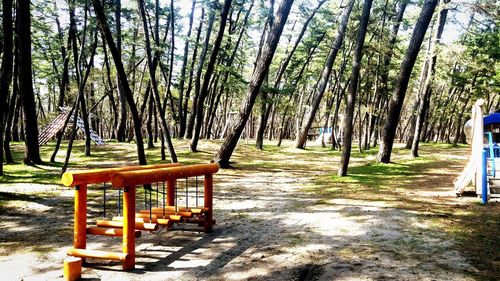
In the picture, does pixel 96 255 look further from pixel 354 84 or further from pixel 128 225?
pixel 354 84

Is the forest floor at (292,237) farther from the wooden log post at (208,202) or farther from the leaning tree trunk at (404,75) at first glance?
the leaning tree trunk at (404,75)

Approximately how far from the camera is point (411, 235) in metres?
5.79

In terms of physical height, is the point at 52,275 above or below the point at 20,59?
below

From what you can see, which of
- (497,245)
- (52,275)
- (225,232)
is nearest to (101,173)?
(52,275)

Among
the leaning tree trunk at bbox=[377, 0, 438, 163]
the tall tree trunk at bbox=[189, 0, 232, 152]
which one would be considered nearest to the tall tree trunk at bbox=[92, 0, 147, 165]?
the tall tree trunk at bbox=[189, 0, 232, 152]

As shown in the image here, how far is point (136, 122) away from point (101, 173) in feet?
17.3

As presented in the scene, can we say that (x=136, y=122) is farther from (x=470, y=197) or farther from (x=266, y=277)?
(x=470, y=197)

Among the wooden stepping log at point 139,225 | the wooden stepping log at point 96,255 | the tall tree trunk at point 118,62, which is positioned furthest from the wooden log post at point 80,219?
the tall tree trunk at point 118,62

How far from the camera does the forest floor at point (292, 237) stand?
4.42m

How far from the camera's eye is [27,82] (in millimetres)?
14789

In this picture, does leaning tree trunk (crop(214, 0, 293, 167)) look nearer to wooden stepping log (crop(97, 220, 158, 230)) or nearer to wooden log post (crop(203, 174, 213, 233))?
wooden log post (crop(203, 174, 213, 233))

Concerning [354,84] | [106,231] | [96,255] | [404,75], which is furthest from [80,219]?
[404,75]

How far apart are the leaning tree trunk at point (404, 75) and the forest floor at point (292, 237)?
16.0 feet

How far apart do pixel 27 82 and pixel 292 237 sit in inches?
513
